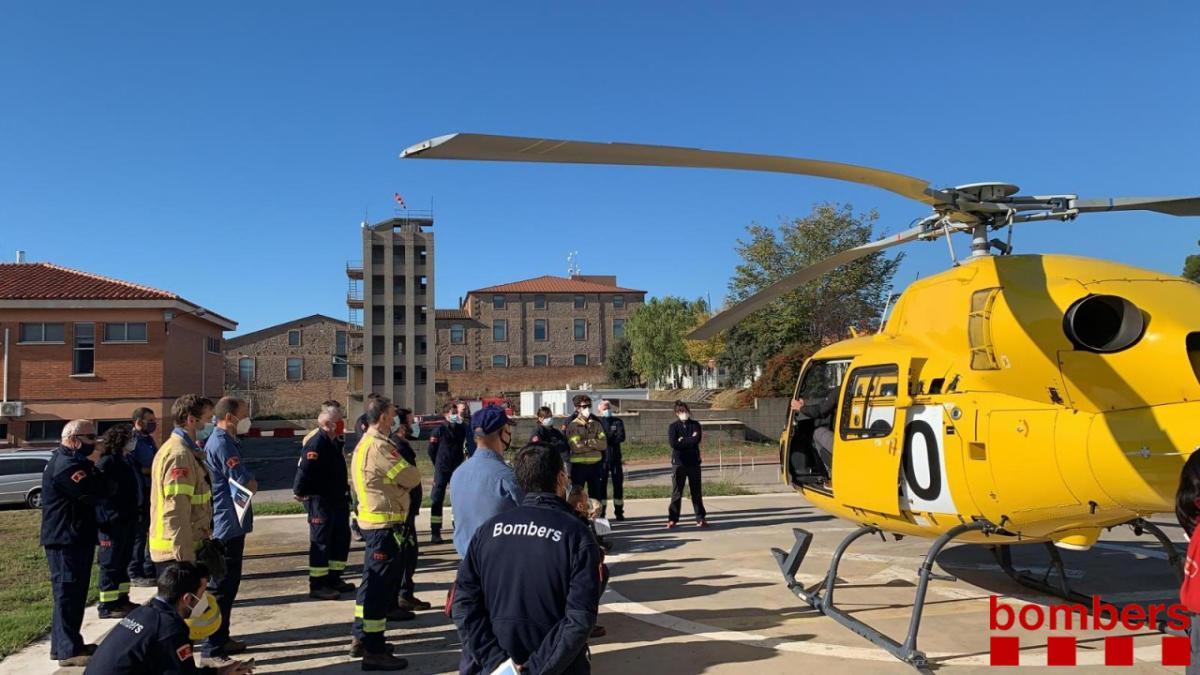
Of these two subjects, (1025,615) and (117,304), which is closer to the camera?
(1025,615)

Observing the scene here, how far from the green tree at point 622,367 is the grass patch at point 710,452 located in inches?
1376

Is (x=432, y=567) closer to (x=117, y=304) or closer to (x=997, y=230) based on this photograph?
(x=997, y=230)

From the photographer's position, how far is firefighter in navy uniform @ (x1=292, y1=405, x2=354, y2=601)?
23.2 feet

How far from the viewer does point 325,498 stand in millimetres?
7184

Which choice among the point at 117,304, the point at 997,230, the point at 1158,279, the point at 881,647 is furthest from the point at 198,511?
the point at 117,304

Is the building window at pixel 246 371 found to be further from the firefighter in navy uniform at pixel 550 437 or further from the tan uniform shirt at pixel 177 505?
the tan uniform shirt at pixel 177 505

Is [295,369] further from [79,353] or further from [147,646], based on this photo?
[147,646]

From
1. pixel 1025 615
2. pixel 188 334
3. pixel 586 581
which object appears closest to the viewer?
pixel 586 581

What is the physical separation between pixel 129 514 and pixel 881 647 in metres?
6.70

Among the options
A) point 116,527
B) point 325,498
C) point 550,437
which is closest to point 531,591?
point 325,498

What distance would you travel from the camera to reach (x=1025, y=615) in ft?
20.9

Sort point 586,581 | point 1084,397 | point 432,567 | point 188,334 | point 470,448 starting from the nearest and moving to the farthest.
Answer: point 586,581 < point 1084,397 < point 432,567 < point 470,448 < point 188,334

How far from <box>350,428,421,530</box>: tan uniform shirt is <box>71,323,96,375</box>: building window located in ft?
77.7

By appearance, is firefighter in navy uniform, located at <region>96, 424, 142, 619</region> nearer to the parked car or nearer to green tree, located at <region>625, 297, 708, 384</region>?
the parked car
